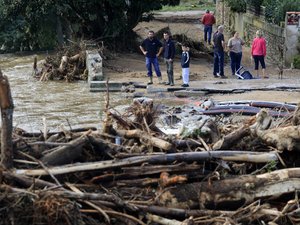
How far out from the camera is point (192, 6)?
189 ft

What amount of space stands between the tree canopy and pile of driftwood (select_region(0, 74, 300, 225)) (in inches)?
832

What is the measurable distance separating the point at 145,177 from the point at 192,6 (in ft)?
167

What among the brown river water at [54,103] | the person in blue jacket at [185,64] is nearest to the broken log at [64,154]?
the brown river water at [54,103]

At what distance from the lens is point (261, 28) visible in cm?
3058

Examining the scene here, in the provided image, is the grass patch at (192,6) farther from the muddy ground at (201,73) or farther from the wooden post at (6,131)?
the wooden post at (6,131)

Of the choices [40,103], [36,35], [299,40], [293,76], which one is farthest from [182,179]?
[36,35]

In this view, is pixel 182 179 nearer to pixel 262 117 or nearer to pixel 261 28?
pixel 262 117

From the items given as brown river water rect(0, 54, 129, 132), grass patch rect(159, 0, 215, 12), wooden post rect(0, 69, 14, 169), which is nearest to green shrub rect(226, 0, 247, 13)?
brown river water rect(0, 54, 129, 132)

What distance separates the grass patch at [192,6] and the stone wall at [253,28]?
38.7 feet

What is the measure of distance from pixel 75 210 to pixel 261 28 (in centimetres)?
2462

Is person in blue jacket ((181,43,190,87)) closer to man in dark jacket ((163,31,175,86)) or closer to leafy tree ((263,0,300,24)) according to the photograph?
man in dark jacket ((163,31,175,86))

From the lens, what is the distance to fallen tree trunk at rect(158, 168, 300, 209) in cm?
758

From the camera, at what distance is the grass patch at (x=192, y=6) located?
182 feet

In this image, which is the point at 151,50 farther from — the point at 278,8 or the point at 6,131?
the point at 6,131
